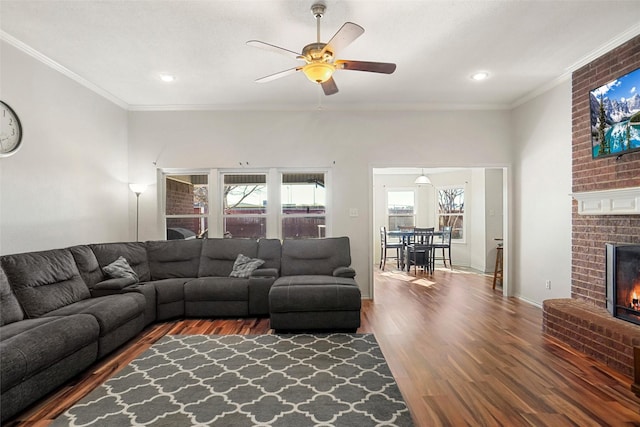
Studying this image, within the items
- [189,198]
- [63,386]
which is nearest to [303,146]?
[189,198]

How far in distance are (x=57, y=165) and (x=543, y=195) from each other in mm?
5925

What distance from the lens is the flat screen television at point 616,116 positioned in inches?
116

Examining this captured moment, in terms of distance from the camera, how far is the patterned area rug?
2086 millimetres

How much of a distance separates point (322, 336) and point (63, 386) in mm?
2180

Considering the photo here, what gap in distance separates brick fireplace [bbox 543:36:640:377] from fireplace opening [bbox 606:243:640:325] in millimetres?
106

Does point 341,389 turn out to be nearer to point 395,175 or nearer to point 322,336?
point 322,336

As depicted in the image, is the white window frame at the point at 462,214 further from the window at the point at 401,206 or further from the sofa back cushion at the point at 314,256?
the sofa back cushion at the point at 314,256

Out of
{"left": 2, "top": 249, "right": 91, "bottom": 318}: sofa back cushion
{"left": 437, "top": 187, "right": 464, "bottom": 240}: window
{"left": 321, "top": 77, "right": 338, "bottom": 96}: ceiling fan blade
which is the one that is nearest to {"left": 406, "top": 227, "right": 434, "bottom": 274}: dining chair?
{"left": 437, "top": 187, "right": 464, "bottom": 240}: window

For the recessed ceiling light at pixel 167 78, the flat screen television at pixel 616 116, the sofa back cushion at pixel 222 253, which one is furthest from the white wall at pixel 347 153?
the sofa back cushion at pixel 222 253

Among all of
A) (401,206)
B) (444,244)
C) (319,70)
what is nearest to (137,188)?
(319,70)

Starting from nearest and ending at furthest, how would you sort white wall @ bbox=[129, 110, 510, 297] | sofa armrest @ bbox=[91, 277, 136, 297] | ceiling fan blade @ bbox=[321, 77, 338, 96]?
1. ceiling fan blade @ bbox=[321, 77, 338, 96]
2. sofa armrest @ bbox=[91, 277, 136, 297]
3. white wall @ bbox=[129, 110, 510, 297]

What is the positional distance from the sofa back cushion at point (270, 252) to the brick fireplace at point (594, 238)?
125 inches

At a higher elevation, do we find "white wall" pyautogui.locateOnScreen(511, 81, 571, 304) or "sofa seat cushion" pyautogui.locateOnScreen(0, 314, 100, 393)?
"white wall" pyautogui.locateOnScreen(511, 81, 571, 304)

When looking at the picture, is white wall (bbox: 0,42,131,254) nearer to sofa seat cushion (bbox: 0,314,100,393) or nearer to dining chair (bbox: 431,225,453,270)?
sofa seat cushion (bbox: 0,314,100,393)
